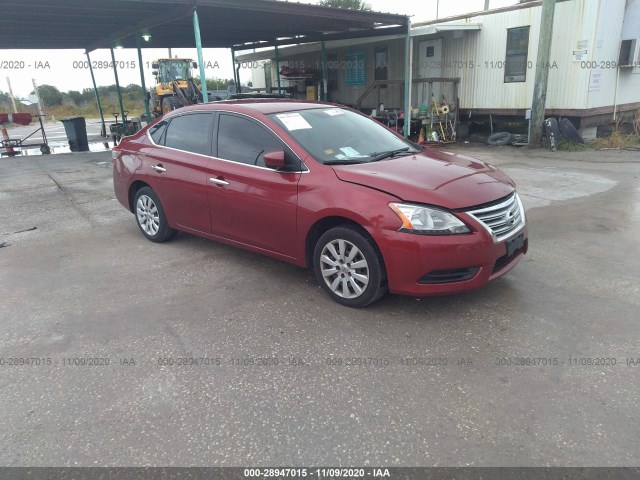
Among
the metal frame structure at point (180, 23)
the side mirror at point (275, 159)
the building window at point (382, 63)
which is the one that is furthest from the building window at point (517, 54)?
the side mirror at point (275, 159)

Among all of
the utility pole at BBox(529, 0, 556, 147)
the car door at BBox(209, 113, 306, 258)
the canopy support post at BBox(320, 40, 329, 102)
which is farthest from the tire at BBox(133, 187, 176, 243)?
the canopy support post at BBox(320, 40, 329, 102)

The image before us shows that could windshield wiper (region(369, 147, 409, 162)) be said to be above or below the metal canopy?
below

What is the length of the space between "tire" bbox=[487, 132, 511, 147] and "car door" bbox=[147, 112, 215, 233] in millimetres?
11010

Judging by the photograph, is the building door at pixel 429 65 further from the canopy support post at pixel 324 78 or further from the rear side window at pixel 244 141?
the rear side window at pixel 244 141

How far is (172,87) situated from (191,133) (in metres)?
14.6

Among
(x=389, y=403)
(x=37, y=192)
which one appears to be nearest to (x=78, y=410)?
(x=389, y=403)

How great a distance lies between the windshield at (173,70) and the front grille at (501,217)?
66.6ft

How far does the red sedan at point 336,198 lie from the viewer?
11.1 feet

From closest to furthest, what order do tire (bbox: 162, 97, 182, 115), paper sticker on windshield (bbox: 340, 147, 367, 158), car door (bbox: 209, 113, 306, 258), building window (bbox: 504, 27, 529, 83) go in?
car door (bbox: 209, 113, 306, 258), paper sticker on windshield (bbox: 340, 147, 367, 158), building window (bbox: 504, 27, 529, 83), tire (bbox: 162, 97, 182, 115)

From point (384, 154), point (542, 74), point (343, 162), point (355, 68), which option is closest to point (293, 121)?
point (343, 162)

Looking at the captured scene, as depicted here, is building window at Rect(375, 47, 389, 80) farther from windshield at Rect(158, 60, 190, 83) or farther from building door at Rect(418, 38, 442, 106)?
windshield at Rect(158, 60, 190, 83)

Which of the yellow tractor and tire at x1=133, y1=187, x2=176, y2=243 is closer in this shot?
tire at x1=133, y1=187, x2=176, y2=243

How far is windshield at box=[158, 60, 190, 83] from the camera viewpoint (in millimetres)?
21203

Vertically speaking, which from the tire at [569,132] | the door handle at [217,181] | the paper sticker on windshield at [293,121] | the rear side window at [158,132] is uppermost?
the paper sticker on windshield at [293,121]
